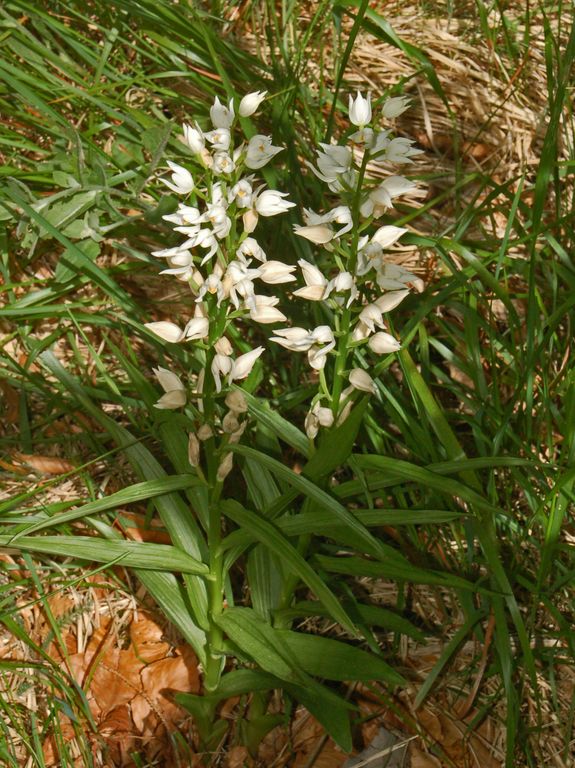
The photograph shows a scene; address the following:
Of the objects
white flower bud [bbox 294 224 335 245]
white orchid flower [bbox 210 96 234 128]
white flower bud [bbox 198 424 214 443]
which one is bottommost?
white flower bud [bbox 198 424 214 443]

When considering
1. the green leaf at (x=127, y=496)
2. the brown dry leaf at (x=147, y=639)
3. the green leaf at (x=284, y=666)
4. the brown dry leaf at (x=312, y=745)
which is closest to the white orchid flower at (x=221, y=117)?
the green leaf at (x=127, y=496)

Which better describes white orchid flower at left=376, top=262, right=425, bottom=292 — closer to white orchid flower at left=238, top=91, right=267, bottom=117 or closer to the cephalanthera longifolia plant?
the cephalanthera longifolia plant

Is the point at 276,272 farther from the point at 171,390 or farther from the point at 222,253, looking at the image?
the point at 171,390

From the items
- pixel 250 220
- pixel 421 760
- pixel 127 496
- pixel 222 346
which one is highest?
pixel 250 220

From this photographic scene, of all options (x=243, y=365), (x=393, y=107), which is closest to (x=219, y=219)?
(x=243, y=365)

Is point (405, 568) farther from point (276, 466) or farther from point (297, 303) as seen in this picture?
point (297, 303)

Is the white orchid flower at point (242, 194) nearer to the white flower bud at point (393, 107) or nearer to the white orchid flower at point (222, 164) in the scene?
the white orchid flower at point (222, 164)

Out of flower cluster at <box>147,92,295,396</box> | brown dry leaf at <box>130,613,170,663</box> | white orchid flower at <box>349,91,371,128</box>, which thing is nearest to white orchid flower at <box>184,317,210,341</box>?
flower cluster at <box>147,92,295,396</box>

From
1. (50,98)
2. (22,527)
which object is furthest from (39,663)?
(50,98)
